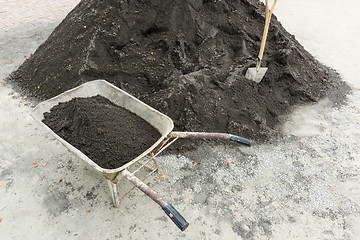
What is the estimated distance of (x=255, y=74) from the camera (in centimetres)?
403

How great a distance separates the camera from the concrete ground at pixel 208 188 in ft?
8.54

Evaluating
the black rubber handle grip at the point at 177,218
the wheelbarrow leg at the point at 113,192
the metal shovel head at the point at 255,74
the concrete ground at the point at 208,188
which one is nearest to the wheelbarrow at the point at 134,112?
the wheelbarrow leg at the point at 113,192

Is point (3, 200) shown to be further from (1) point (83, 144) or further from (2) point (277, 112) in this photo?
(2) point (277, 112)

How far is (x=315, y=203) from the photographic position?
9.57ft

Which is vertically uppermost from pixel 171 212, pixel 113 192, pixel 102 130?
pixel 171 212

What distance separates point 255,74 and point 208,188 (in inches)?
78.8

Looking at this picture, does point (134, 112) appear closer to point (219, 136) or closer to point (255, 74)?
point (219, 136)

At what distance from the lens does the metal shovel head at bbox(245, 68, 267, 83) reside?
404 cm

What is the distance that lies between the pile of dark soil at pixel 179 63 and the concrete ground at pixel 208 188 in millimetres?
348

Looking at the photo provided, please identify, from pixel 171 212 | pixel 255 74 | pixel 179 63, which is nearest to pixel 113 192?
pixel 171 212

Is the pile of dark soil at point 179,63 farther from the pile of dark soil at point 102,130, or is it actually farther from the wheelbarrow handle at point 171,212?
the wheelbarrow handle at point 171,212

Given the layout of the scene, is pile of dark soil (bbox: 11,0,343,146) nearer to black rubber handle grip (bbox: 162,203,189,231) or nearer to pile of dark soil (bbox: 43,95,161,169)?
pile of dark soil (bbox: 43,95,161,169)

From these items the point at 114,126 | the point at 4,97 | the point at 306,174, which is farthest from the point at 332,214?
the point at 4,97

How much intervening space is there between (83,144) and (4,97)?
2.39 meters
